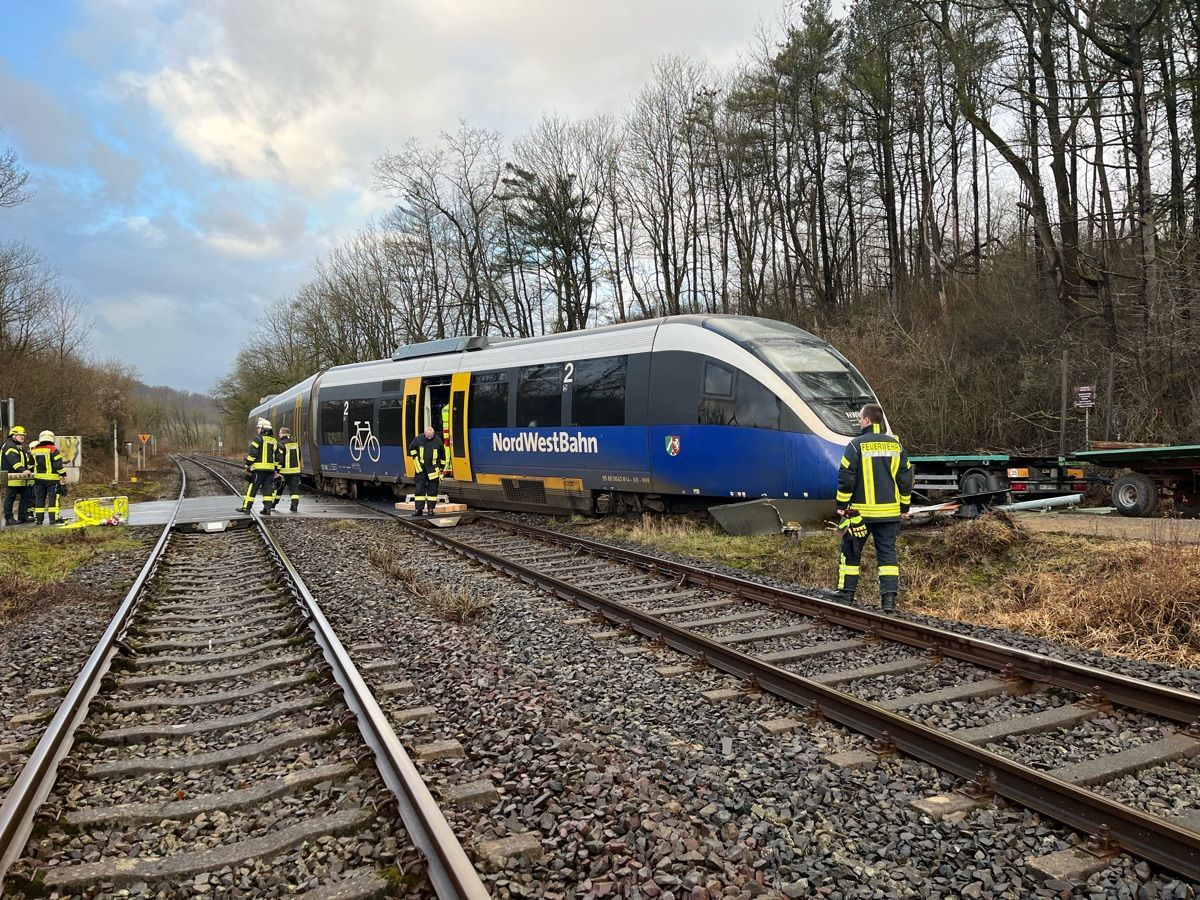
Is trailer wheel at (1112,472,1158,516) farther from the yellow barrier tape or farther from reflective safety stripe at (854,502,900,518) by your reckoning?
the yellow barrier tape

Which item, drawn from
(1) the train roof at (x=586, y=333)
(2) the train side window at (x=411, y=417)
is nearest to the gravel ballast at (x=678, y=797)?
(1) the train roof at (x=586, y=333)

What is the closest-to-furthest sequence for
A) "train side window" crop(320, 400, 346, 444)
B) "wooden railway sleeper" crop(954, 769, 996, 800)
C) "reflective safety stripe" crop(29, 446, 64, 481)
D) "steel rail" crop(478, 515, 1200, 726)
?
"wooden railway sleeper" crop(954, 769, 996, 800), "steel rail" crop(478, 515, 1200, 726), "reflective safety stripe" crop(29, 446, 64, 481), "train side window" crop(320, 400, 346, 444)

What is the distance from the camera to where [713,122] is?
33.3 meters

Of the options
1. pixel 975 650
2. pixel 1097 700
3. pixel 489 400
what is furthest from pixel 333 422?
pixel 1097 700

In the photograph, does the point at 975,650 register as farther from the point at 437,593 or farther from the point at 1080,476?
the point at 1080,476

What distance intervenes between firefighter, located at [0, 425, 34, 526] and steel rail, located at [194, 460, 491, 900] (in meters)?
13.0

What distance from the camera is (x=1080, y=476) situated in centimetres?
1405

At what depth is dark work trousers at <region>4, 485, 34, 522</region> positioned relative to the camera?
603 inches

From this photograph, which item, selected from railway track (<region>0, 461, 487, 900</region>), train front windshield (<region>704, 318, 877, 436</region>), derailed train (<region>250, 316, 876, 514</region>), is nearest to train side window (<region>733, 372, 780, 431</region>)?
derailed train (<region>250, 316, 876, 514</region>)

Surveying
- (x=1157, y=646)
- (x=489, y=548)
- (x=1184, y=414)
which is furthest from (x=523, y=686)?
(x=1184, y=414)

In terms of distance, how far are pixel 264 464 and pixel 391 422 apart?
275 centimetres

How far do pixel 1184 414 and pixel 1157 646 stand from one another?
524 inches

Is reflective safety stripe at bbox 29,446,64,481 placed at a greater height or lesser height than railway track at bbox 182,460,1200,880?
greater

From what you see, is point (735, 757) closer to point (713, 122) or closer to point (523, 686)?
point (523, 686)
